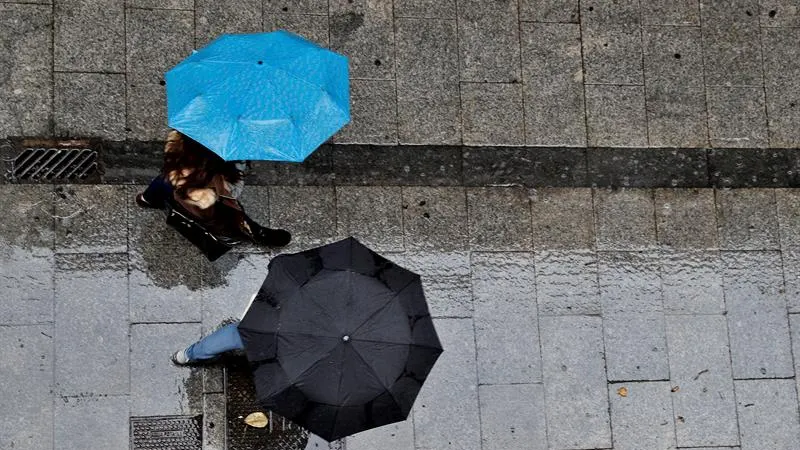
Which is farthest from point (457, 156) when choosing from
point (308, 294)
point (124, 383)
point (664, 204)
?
point (124, 383)

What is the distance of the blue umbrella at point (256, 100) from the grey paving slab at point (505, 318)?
2.09m

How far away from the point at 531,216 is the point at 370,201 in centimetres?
137

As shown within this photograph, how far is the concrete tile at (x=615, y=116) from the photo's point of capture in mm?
7727

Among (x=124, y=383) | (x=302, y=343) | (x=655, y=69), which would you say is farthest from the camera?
(x=655, y=69)

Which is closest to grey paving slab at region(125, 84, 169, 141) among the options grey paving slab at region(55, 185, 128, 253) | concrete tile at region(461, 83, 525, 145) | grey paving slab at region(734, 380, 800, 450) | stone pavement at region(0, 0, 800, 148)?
stone pavement at region(0, 0, 800, 148)

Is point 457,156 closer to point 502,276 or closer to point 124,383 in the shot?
point 502,276

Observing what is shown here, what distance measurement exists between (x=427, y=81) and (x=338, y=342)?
3115 mm

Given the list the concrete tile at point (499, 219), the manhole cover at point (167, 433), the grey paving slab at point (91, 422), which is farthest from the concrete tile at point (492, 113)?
the grey paving slab at point (91, 422)

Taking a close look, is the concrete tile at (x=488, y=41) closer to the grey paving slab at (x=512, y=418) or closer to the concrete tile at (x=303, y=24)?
the concrete tile at (x=303, y=24)

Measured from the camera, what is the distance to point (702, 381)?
24.3ft

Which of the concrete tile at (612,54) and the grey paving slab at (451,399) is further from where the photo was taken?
the concrete tile at (612,54)

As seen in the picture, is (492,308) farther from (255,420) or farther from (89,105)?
(89,105)

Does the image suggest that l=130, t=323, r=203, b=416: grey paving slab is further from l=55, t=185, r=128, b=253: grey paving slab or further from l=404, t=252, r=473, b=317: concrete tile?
l=404, t=252, r=473, b=317: concrete tile

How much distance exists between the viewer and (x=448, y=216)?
24.2ft
